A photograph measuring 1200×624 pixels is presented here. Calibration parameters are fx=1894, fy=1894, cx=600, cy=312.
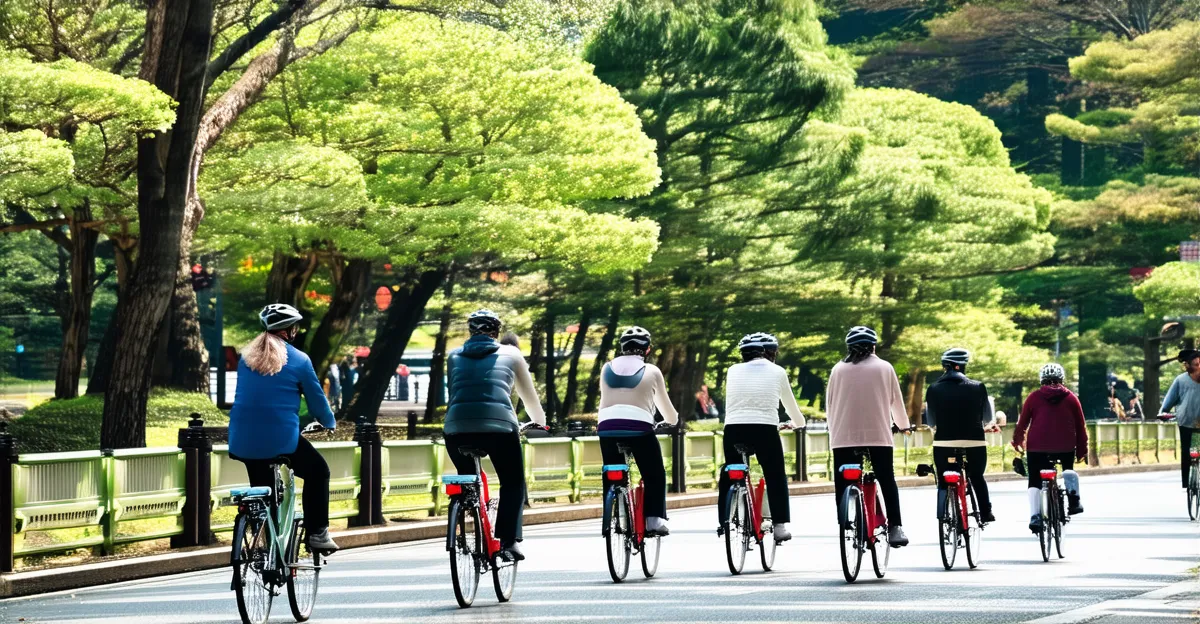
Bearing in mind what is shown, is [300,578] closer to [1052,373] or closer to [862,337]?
[862,337]

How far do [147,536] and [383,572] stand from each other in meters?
2.20

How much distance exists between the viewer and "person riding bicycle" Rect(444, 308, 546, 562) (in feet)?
36.8

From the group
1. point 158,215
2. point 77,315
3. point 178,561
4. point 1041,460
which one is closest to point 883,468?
point 1041,460

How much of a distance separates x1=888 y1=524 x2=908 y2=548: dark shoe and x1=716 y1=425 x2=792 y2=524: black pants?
2.39 ft

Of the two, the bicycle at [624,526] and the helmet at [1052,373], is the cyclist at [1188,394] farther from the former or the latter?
the bicycle at [624,526]

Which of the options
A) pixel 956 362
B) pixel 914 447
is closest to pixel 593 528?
pixel 956 362

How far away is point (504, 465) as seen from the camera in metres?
11.3

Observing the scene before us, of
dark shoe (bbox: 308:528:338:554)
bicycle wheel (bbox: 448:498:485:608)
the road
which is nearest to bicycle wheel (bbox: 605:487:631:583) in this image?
the road

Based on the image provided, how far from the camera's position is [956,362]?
1423 centimetres

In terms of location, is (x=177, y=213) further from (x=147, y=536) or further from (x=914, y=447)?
(x=914, y=447)

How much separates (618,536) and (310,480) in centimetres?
316

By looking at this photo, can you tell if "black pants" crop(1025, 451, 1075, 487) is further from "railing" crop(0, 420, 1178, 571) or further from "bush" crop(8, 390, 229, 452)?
"bush" crop(8, 390, 229, 452)

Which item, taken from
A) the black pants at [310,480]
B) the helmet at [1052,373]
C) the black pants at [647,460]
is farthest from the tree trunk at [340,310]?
the black pants at [310,480]

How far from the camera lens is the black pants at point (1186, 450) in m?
19.6
